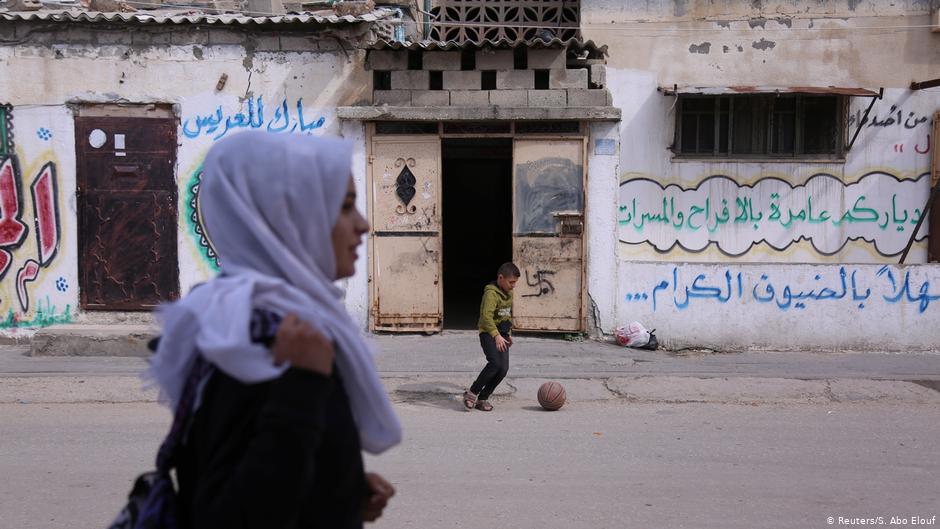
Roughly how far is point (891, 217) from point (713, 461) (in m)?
6.81

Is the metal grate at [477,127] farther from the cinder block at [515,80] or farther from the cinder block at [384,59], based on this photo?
the cinder block at [384,59]

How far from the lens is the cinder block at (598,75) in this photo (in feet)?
34.0

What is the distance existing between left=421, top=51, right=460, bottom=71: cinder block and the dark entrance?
5.81 metres

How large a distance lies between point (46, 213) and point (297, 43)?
3620mm

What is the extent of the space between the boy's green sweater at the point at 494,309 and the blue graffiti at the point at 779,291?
3346mm

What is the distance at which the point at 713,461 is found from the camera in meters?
5.84

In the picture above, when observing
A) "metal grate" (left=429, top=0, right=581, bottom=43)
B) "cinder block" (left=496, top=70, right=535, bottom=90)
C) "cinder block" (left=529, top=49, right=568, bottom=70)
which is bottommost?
"cinder block" (left=496, top=70, right=535, bottom=90)

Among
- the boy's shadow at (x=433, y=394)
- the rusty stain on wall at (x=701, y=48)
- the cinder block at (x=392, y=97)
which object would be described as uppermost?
the rusty stain on wall at (x=701, y=48)

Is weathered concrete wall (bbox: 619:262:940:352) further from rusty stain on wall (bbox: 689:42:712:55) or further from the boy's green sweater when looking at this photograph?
the boy's green sweater

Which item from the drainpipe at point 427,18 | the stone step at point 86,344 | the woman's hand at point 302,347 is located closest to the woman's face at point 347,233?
the woman's hand at point 302,347

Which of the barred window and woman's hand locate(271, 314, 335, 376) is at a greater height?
the barred window

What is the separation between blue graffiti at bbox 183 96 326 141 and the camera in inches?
410

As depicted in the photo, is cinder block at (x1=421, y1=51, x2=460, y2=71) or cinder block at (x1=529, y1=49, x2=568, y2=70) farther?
cinder block at (x1=421, y1=51, x2=460, y2=71)

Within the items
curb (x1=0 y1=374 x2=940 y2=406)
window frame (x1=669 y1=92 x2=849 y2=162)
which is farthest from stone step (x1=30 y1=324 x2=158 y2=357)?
window frame (x1=669 y1=92 x2=849 y2=162)
